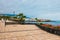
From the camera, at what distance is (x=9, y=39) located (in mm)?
13281

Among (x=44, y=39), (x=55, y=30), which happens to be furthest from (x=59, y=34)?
(x=44, y=39)

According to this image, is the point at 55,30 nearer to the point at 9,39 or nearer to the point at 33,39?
the point at 33,39

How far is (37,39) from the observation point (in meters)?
13.5

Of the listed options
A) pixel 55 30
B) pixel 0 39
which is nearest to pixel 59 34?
pixel 55 30

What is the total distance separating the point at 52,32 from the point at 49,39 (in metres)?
4.24

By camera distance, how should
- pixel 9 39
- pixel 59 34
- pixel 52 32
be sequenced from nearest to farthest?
pixel 9 39 < pixel 59 34 < pixel 52 32

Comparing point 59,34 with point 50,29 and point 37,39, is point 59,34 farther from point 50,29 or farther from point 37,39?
point 37,39

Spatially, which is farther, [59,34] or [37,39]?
[59,34]

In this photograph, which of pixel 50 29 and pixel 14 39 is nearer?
pixel 14 39

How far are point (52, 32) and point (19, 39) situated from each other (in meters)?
5.98

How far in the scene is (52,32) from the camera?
1762cm

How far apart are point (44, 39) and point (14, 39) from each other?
125 inches

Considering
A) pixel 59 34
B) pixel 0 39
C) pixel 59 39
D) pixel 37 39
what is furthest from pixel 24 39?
pixel 59 34

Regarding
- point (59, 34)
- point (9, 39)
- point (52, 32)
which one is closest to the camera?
point (9, 39)
